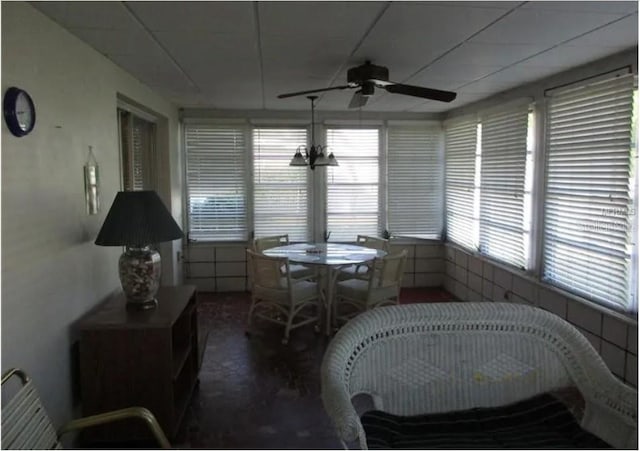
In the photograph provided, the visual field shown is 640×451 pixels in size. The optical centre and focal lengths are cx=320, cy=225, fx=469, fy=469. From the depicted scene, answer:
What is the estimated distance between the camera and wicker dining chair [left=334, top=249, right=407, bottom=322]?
3.96 metres

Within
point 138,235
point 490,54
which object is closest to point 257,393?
point 138,235

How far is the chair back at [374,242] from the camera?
489 cm

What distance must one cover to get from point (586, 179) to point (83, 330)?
10.3 ft

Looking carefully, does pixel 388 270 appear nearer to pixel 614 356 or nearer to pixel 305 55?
pixel 614 356

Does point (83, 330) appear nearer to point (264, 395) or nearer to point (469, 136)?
point (264, 395)

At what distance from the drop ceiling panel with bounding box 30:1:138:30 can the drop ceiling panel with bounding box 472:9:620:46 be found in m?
1.77

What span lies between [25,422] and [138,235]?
996 millimetres

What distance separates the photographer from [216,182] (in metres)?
5.43

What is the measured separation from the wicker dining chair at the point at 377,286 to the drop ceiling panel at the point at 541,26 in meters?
1.91

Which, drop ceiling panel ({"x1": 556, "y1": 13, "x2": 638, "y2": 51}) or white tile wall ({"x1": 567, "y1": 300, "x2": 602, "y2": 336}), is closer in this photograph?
drop ceiling panel ({"x1": 556, "y1": 13, "x2": 638, "y2": 51})

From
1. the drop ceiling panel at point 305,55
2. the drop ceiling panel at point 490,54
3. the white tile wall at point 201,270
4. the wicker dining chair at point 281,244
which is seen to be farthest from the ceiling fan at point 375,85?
the white tile wall at point 201,270

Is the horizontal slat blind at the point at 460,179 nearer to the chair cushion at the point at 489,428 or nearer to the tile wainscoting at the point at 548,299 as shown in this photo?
the tile wainscoting at the point at 548,299

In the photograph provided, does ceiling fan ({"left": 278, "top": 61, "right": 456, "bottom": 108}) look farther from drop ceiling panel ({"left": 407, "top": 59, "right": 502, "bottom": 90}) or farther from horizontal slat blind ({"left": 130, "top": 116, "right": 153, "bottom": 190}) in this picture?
horizontal slat blind ({"left": 130, "top": 116, "right": 153, "bottom": 190})

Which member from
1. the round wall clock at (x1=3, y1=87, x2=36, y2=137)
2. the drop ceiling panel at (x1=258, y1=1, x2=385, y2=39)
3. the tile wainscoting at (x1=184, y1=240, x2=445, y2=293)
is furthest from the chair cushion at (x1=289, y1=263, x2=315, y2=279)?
the round wall clock at (x1=3, y1=87, x2=36, y2=137)
